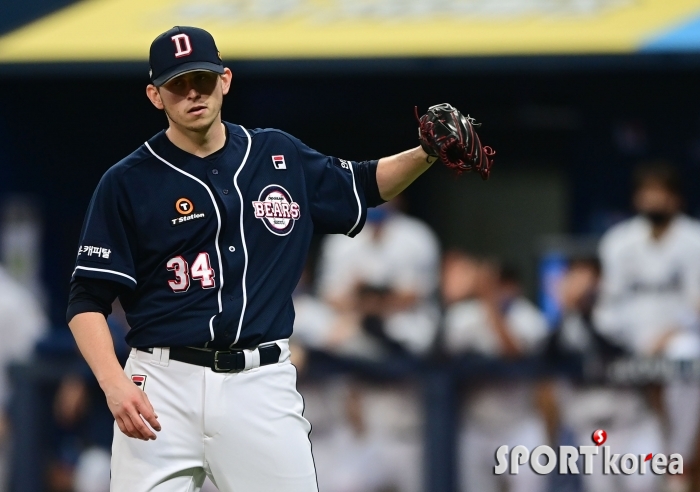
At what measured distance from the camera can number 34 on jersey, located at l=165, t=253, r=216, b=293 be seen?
3.25 metres

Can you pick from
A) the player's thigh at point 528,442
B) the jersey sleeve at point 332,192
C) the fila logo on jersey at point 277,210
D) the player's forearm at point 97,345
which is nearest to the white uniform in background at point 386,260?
the player's thigh at point 528,442

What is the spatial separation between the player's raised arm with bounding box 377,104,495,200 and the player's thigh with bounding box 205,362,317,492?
0.67m

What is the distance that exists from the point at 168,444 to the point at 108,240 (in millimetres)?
518

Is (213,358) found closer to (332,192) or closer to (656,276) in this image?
(332,192)

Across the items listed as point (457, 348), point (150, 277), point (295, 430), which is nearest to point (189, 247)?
point (150, 277)

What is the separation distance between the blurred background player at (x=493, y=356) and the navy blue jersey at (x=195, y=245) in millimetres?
2198

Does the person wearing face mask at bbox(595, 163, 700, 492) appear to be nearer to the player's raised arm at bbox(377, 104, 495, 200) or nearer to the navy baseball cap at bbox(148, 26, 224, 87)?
the player's raised arm at bbox(377, 104, 495, 200)

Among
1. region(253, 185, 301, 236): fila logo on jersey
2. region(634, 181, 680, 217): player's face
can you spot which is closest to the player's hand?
region(253, 185, 301, 236): fila logo on jersey

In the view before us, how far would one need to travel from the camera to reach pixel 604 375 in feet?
18.2

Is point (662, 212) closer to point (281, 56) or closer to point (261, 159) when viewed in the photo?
point (281, 56)

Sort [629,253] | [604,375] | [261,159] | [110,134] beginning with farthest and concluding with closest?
[110,134]
[629,253]
[604,375]
[261,159]

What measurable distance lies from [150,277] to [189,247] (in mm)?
125

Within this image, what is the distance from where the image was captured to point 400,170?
136 inches

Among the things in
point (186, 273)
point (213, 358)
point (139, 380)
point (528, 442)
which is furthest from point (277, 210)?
point (528, 442)
